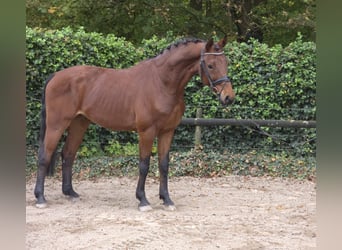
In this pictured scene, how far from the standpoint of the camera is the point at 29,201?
207 inches

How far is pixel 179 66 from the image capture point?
15.9 feet

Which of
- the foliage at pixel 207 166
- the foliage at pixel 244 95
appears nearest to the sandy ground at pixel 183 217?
the foliage at pixel 207 166

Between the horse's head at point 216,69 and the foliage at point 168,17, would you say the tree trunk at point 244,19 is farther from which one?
the horse's head at point 216,69

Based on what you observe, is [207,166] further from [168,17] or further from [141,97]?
[168,17]

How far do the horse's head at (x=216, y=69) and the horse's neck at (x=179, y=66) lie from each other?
0.16 metres

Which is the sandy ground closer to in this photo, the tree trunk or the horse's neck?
the horse's neck

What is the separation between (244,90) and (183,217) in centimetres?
363

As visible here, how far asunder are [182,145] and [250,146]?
1.23 meters

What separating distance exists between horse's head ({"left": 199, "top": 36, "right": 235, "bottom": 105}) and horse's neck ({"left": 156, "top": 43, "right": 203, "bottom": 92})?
157 mm

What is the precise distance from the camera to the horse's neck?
4.80 m

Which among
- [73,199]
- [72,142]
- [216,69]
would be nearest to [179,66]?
[216,69]

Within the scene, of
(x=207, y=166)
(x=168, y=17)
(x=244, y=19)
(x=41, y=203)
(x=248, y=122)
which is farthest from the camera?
(x=244, y=19)
